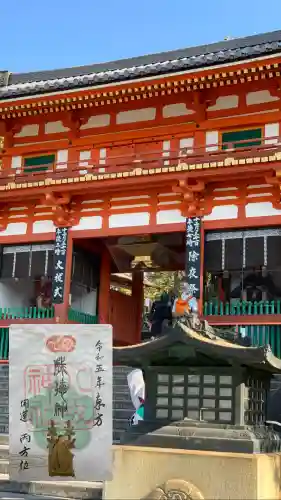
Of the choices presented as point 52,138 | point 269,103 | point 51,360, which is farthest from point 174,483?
point 52,138

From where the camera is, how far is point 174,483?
7801mm

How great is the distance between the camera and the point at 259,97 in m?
15.9

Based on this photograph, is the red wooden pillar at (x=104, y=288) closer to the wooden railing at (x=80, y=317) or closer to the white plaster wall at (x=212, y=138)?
the wooden railing at (x=80, y=317)

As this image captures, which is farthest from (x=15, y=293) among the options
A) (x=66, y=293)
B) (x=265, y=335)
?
(x=265, y=335)

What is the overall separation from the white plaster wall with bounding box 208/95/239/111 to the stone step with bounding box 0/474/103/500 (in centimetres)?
1051

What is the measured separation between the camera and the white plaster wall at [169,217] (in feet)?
51.9

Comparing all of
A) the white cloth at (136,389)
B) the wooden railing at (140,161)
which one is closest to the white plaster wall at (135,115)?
the wooden railing at (140,161)

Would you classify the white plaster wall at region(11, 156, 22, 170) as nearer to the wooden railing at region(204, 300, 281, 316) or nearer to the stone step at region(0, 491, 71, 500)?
the wooden railing at region(204, 300, 281, 316)

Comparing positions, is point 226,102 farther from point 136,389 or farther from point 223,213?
point 136,389

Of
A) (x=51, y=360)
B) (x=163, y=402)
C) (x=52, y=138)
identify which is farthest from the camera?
(x=52, y=138)

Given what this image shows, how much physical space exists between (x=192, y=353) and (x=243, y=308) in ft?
21.1

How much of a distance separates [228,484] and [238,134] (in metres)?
10.5

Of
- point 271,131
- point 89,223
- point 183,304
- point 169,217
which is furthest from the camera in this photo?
point 89,223

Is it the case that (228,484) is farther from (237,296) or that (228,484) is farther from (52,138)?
(52,138)
